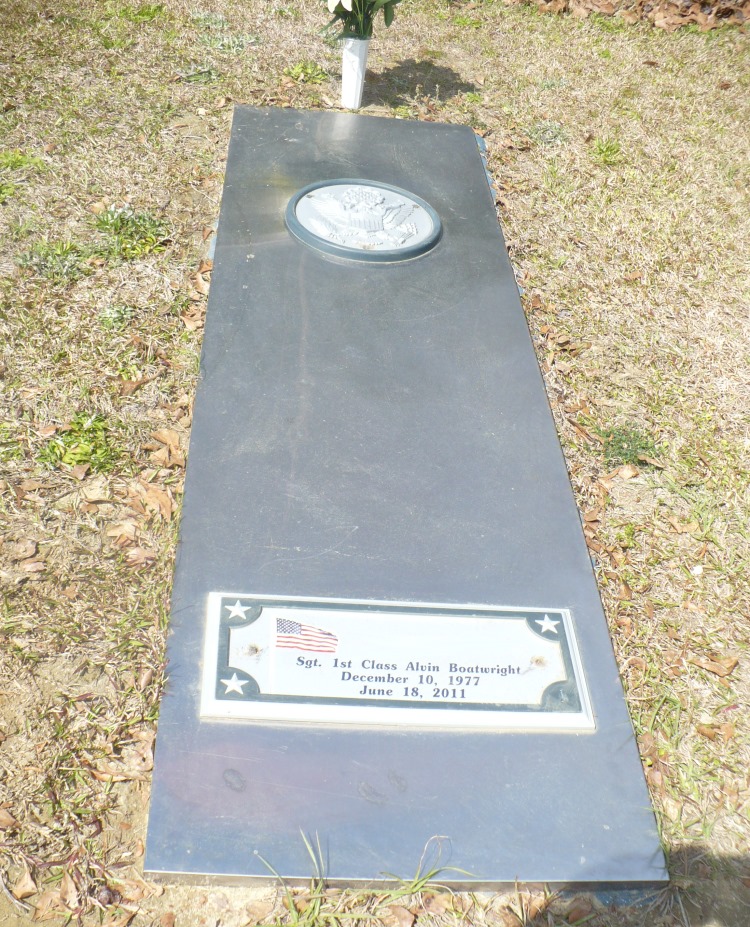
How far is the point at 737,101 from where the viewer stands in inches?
238

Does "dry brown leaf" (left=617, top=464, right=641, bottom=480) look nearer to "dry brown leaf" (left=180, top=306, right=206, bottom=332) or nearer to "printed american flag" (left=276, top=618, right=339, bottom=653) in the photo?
"printed american flag" (left=276, top=618, right=339, bottom=653)

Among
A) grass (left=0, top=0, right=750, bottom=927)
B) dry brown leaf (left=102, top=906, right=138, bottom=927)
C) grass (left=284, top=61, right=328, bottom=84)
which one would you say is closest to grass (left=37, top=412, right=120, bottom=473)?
grass (left=0, top=0, right=750, bottom=927)

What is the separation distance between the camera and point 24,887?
1932 millimetres

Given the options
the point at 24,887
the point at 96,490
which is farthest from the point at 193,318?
the point at 24,887

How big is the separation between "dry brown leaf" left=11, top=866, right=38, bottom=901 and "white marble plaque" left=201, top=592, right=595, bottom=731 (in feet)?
1.86

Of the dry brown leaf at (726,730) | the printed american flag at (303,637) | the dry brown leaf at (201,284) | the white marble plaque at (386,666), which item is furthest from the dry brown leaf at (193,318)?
the dry brown leaf at (726,730)

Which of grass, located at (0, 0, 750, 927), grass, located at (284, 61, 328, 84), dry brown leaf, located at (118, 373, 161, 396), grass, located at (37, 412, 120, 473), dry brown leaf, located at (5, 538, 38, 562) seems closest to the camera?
grass, located at (0, 0, 750, 927)

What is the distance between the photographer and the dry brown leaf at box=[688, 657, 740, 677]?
2.59 m

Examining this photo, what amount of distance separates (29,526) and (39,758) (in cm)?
83

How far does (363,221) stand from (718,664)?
241cm

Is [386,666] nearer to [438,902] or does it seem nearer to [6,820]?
[438,902]

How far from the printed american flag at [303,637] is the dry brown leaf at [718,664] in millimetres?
1257

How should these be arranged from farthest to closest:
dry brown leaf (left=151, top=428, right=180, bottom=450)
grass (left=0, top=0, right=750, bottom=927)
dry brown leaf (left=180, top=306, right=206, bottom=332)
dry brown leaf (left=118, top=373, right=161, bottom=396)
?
dry brown leaf (left=180, top=306, right=206, bottom=332) → dry brown leaf (left=118, top=373, right=161, bottom=396) → dry brown leaf (left=151, top=428, right=180, bottom=450) → grass (left=0, top=0, right=750, bottom=927)

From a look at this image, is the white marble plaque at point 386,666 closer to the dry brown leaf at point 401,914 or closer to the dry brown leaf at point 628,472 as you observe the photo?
the dry brown leaf at point 401,914
